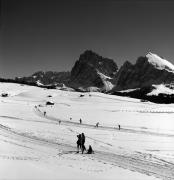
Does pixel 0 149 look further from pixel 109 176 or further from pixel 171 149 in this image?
pixel 171 149

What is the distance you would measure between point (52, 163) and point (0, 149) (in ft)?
18.7

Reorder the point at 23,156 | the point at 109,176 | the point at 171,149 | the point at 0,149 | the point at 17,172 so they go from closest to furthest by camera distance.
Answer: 1. the point at 17,172
2. the point at 109,176
3. the point at 23,156
4. the point at 0,149
5. the point at 171,149

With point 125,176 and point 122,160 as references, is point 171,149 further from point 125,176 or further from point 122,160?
point 125,176

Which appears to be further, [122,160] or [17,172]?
[122,160]

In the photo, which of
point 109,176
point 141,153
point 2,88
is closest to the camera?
point 109,176

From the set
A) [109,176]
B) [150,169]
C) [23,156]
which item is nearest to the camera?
[109,176]

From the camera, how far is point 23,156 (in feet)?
79.4

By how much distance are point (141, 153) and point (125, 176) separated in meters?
8.72

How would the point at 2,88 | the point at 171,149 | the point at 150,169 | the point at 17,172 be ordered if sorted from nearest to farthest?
the point at 17,172
the point at 150,169
the point at 171,149
the point at 2,88

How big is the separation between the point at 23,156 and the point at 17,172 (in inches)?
213

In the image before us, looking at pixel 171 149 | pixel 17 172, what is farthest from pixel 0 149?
pixel 171 149

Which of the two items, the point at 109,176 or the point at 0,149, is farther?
the point at 0,149

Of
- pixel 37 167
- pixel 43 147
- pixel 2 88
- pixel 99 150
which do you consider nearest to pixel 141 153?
pixel 99 150

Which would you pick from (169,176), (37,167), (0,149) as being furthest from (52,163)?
(169,176)
